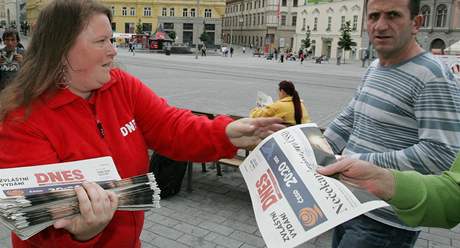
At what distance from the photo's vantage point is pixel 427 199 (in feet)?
4.82

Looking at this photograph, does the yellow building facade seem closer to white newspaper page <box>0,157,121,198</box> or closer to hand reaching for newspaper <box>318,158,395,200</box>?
white newspaper page <box>0,157,121,198</box>

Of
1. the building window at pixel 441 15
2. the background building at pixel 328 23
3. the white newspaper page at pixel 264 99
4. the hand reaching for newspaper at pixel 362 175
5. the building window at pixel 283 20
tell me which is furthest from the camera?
the building window at pixel 283 20

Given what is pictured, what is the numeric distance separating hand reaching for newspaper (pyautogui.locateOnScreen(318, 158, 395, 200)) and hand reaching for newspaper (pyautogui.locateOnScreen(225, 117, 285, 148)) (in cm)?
60

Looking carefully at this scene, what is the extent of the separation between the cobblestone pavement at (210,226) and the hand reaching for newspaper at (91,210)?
8.89 ft

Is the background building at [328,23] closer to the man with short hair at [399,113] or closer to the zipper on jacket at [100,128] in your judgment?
the man with short hair at [399,113]

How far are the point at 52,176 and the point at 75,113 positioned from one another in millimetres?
356

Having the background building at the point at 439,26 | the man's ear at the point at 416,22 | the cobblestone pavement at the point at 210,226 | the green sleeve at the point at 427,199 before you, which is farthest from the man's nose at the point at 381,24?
the background building at the point at 439,26

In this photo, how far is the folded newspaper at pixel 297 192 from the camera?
1271mm

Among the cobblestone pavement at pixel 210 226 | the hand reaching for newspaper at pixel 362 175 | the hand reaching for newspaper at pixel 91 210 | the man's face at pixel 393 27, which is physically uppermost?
the man's face at pixel 393 27

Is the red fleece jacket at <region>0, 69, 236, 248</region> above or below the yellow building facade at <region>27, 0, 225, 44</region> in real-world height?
below

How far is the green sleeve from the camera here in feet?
4.70

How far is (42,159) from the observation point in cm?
158

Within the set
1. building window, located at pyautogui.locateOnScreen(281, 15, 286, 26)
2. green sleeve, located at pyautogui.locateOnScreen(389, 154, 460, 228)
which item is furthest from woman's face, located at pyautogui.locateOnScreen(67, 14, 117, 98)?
building window, located at pyautogui.locateOnScreen(281, 15, 286, 26)

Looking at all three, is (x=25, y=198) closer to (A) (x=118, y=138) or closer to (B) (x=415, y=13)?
(A) (x=118, y=138)
